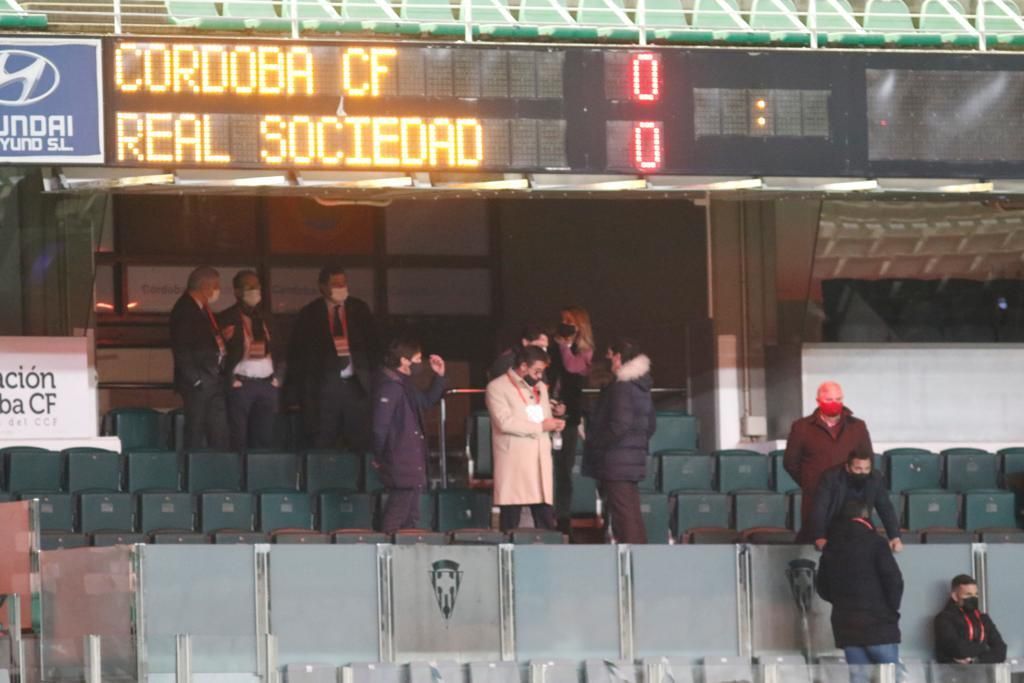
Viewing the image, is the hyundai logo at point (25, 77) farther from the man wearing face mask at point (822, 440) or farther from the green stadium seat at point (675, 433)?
the green stadium seat at point (675, 433)

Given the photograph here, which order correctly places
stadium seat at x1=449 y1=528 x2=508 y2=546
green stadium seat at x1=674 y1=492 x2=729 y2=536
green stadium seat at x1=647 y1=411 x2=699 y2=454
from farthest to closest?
1. green stadium seat at x1=647 y1=411 x2=699 y2=454
2. green stadium seat at x1=674 y1=492 x2=729 y2=536
3. stadium seat at x1=449 y1=528 x2=508 y2=546

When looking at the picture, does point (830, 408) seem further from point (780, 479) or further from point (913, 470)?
point (913, 470)

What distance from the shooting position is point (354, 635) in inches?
506

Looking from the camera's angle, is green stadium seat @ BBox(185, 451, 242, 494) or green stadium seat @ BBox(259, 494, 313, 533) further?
green stadium seat @ BBox(185, 451, 242, 494)

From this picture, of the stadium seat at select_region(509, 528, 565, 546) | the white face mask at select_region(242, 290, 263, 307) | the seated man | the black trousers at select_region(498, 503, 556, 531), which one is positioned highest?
the white face mask at select_region(242, 290, 263, 307)

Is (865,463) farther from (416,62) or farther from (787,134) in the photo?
(416,62)

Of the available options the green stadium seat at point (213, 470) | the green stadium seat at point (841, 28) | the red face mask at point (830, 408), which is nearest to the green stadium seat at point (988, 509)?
the red face mask at point (830, 408)

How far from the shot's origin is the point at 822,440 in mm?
14195

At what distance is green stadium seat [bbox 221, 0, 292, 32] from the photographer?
15898mm

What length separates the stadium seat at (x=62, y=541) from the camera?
13.6 m

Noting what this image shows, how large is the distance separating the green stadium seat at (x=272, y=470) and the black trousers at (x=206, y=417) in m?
0.39

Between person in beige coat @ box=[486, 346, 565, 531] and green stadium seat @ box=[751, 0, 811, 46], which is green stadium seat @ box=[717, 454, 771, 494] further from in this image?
green stadium seat @ box=[751, 0, 811, 46]

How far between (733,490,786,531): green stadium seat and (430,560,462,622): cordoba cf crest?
3.70 meters

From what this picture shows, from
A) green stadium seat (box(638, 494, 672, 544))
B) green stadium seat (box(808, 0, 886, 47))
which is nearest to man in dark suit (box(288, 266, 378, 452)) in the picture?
green stadium seat (box(638, 494, 672, 544))
